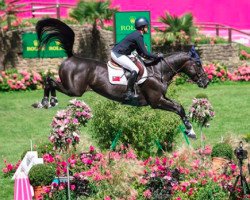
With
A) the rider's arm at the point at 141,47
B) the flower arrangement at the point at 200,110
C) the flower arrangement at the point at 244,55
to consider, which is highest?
the flower arrangement at the point at 244,55

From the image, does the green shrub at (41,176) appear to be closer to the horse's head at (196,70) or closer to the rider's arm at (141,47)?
the rider's arm at (141,47)

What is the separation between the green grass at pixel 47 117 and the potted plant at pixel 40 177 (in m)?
1.95

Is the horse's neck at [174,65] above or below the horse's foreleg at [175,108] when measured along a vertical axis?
above

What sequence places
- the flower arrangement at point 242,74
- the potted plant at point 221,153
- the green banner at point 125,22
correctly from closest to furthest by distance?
1. the potted plant at point 221,153
2. the green banner at point 125,22
3. the flower arrangement at point 242,74

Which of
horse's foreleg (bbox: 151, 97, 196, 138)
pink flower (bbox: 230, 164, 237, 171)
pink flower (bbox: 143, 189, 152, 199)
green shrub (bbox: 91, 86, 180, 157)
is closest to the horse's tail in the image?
horse's foreleg (bbox: 151, 97, 196, 138)

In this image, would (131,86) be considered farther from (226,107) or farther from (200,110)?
(226,107)

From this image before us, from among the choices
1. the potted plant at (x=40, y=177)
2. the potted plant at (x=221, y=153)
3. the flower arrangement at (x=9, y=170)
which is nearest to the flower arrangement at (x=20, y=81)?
the flower arrangement at (x=9, y=170)

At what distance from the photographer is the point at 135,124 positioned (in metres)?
19.0

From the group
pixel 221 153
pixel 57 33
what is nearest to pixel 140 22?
pixel 57 33

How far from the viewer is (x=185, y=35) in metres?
32.2

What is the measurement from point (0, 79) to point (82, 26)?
4111 millimetres

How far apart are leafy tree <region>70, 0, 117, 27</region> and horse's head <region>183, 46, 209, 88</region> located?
17682 millimetres

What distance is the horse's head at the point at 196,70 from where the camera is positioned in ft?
48.5

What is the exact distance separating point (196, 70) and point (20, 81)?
1688 centimetres
